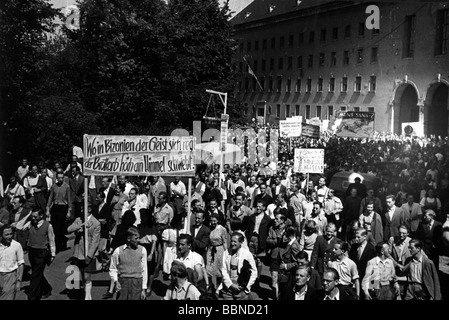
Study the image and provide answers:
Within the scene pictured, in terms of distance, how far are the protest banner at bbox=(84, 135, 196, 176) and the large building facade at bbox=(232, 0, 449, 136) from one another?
77.5 ft

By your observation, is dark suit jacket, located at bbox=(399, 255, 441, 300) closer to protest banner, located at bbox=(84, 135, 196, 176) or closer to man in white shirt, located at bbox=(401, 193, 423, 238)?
man in white shirt, located at bbox=(401, 193, 423, 238)

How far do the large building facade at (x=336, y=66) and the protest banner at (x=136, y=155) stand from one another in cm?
2362

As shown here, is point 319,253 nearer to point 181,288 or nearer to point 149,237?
point 149,237

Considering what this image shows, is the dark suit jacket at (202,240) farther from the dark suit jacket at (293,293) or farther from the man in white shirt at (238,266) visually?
the dark suit jacket at (293,293)

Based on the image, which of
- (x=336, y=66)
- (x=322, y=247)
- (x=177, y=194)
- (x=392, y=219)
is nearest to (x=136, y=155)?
(x=177, y=194)

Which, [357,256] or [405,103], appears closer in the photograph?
[357,256]

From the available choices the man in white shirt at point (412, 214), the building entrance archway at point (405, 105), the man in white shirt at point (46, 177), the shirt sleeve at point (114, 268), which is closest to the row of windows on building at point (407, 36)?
the building entrance archway at point (405, 105)

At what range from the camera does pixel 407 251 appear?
9.43 meters

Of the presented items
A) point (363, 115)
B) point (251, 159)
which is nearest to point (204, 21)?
point (251, 159)

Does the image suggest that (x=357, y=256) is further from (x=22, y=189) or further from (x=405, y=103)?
(x=405, y=103)

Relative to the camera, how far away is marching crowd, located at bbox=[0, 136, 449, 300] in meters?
8.27

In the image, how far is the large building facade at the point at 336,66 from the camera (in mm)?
37938

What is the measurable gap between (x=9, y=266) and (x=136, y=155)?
3.17m

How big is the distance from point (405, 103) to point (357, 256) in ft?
120
